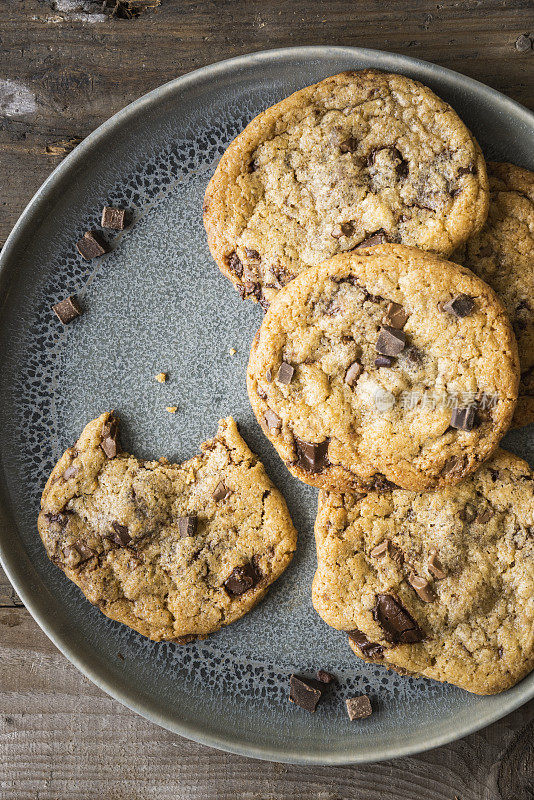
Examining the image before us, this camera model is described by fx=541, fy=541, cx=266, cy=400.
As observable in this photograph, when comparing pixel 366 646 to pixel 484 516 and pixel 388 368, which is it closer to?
pixel 484 516

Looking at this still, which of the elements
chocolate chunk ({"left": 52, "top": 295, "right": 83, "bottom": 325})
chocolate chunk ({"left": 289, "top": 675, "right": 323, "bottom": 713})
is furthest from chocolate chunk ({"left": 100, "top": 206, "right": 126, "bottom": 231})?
chocolate chunk ({"left": 289, "top": 675, "right": 323, "bottom": 713})

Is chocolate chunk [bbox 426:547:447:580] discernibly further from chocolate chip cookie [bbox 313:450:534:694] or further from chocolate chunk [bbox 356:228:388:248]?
chocolate chunk [bbox 356:228:388:248]

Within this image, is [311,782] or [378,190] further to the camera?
[311,782]

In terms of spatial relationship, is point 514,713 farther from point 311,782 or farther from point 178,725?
point 178,725

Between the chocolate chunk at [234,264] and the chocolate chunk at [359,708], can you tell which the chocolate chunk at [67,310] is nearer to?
the chocolate chunk at [234,264]

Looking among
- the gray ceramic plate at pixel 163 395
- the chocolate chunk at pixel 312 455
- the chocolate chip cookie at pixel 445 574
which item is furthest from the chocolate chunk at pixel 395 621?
the chocolate chunk at pixel 312 455

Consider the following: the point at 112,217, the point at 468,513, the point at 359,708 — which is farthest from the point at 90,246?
the point at 359,708

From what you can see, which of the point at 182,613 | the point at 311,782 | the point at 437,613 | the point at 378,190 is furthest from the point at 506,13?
the point at 311,782
